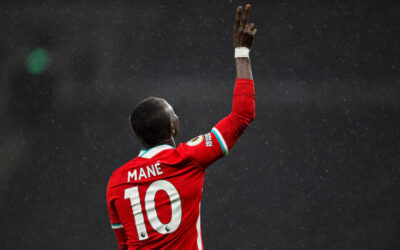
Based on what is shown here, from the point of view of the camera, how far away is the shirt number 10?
3.13 ft

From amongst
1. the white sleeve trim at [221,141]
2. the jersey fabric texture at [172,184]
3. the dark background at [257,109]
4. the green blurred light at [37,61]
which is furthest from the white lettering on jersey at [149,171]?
the green blurred light at [37,61]

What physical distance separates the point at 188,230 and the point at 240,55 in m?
0.45

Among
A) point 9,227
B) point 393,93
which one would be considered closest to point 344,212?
point 393,93

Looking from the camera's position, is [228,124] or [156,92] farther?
[156,92]

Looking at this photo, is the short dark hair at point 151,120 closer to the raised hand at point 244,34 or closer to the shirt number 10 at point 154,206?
the shirt number 10 at point 154,206

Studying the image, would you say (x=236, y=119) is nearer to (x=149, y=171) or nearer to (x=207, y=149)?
(x=207, y=149)

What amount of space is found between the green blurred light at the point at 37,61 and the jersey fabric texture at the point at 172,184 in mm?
1456

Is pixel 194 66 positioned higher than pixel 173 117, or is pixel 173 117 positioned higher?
pixel 194 66

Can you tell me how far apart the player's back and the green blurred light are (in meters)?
1.46

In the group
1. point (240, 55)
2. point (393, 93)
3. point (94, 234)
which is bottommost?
point (94, 234)

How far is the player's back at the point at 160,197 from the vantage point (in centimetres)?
95

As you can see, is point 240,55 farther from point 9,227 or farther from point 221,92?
point 9,227

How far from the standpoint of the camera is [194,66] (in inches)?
84.7

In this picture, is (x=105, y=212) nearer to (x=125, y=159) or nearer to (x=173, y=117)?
(x=125, y=159)
